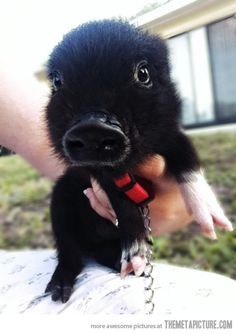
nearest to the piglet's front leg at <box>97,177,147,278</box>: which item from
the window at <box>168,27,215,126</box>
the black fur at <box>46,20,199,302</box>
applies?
the black fur at <box>46,20,199,302</box>

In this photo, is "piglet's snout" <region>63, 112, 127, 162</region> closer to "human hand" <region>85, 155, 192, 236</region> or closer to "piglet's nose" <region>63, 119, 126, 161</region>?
"piglet's nose" <region>63, 119, 126, 161</region>

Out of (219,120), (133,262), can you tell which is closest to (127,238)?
(133,262)

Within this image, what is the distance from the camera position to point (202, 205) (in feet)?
2.09

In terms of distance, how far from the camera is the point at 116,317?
55 centimetres

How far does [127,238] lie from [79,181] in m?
0.14

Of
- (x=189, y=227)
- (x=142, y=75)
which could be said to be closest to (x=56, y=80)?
(x=142, y=75)

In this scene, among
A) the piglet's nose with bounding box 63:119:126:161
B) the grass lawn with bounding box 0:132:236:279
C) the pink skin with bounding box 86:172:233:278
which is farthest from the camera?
the grass lawn with bounding box 0:132:236:279

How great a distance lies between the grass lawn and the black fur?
158 millimetres

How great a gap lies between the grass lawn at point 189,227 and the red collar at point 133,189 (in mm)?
153

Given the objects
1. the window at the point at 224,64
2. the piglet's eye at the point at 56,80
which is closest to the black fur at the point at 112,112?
the piglet's eye at the point at 56,80

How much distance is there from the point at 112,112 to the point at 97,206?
A: 234 millimetres

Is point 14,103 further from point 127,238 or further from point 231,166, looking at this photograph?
point 231,166

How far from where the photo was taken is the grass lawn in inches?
31.9

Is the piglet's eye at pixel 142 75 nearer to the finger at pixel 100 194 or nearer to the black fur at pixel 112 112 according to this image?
the black fur at pixel 112 112
